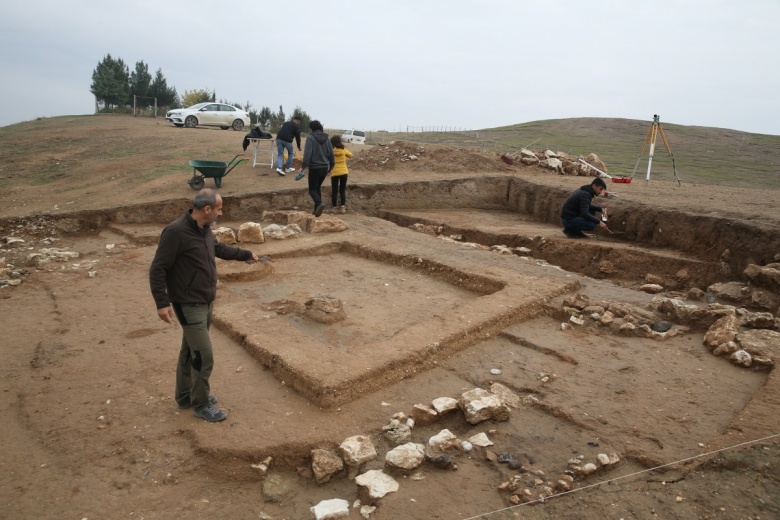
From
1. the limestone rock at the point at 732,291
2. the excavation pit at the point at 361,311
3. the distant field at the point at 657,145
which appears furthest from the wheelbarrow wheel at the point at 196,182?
the distant field at the point at 657,145

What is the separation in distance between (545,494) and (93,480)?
8.96ft

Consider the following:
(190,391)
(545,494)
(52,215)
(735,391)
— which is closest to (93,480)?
(190,391)

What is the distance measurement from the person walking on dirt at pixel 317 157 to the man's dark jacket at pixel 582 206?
13.7 ft

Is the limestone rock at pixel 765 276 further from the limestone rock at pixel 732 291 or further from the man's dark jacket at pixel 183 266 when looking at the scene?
the man's dark jacket at pixel 183 266

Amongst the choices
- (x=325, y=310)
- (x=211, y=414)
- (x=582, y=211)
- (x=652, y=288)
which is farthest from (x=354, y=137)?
(x=211, y=414)

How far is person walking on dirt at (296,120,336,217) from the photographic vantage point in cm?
914

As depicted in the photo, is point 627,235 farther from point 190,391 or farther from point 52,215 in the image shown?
point 52,215

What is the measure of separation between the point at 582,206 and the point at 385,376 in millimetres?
5783

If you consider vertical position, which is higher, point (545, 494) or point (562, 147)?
point (562, 147)

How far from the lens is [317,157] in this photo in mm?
Result: 9188

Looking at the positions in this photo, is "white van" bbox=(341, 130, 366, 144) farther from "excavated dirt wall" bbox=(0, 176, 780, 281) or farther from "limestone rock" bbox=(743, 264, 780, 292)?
"limestone rock" bbox=(743, 264, 780, 292)

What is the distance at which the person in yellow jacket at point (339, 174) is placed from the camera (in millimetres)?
9688

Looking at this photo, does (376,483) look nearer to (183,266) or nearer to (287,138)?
(183,266)

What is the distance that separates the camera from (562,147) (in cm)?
2617
